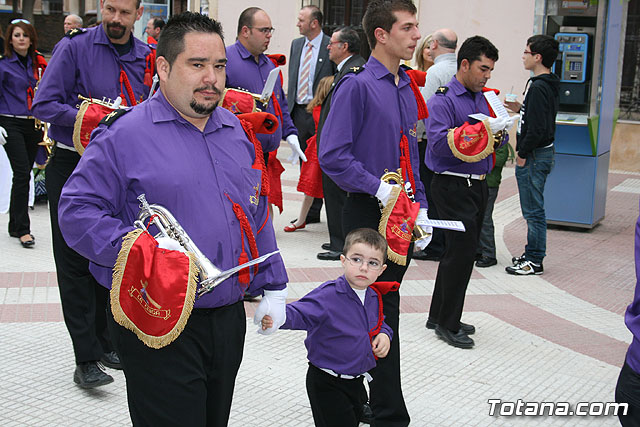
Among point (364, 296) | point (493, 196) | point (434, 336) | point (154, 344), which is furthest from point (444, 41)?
point (154, 344)

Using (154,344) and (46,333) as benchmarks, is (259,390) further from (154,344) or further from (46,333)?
(154,344)

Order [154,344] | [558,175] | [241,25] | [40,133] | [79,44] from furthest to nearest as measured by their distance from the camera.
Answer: [558,175]
[40,133]
[241,25]
[79,44]
[154,344]

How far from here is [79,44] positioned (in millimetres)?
4527

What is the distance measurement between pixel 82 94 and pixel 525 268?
4659mm

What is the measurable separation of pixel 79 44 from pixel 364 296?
2.17 metres

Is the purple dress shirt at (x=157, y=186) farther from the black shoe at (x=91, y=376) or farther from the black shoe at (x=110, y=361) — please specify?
the black shoe at (x=110, y=361)

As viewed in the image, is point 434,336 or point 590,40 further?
point 590,40

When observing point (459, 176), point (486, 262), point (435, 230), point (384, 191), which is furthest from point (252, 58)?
point (486, 262)

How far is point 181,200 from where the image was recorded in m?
2.77

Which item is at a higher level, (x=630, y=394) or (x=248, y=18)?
(x=248, y=18)

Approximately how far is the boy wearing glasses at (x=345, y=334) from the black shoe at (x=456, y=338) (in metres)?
1.92

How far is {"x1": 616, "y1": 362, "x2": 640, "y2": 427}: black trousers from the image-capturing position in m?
2.76

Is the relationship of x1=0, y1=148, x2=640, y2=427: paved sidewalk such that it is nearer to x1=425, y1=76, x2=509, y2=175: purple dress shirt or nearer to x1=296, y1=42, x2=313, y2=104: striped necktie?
x1=425, y1=76, x2=509, y2=175: purple dress shirt

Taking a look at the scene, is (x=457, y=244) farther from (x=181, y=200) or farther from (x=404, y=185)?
(x=181, y=200)
